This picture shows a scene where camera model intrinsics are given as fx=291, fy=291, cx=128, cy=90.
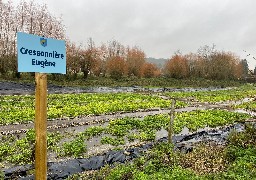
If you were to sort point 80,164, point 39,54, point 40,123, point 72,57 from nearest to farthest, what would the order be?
point 39,54
point 40,123
point 80,164
point 72,57

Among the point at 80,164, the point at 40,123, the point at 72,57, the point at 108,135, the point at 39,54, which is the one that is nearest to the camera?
the point at 39,54

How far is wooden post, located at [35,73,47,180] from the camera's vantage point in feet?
14.8

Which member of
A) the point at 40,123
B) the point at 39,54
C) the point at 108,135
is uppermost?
the point at 39,54

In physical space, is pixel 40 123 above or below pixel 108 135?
above

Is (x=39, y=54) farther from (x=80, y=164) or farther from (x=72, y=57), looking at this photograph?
(x=72, y=57)

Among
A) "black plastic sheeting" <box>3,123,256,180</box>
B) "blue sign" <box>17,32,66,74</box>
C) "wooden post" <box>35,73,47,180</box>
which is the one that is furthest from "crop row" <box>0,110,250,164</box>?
"blue sign" <box>17,32,66,74</box>

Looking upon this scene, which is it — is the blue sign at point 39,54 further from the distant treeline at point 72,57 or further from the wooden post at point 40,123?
the distant treeline at point 72,57

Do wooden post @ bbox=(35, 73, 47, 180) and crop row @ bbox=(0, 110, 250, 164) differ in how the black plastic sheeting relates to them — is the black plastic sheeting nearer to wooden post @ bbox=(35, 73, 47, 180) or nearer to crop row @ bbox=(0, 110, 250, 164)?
crop row @ bbox=(0, 110, 250, 164)

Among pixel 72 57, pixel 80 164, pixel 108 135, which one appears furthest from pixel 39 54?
pixel 72 57

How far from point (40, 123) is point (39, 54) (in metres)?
1.09

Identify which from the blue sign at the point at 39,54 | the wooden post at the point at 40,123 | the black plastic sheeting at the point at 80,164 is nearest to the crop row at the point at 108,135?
the black plastic sheeting at the point at 80,164

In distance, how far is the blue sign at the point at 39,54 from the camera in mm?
4031

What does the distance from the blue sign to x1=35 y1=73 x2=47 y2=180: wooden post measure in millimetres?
269

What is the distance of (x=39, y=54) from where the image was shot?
425cm
